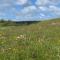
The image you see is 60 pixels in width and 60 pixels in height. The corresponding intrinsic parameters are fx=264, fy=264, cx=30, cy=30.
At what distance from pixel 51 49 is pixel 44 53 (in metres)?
1.94

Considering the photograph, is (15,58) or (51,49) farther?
(51,49)

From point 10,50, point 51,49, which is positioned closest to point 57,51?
point 51,49

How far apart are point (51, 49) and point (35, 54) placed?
2.56m

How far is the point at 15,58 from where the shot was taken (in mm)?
17641

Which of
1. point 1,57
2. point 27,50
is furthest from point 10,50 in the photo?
point 1,57

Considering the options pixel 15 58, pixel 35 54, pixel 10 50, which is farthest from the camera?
pixel 10 50

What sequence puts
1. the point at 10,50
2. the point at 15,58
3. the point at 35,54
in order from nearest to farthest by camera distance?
1. the point at 15,58
2. the point at 35,54
3. the point at 10,50

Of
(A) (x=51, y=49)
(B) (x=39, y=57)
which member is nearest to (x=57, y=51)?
(A) (x=51, y=49)

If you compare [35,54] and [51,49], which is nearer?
[35,54]

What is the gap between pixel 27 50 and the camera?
20.1 m

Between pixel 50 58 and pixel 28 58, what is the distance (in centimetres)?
151

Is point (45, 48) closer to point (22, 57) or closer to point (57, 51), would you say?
point (57, 51)

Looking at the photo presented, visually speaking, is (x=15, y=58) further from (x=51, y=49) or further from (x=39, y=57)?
(x=51, y=49)

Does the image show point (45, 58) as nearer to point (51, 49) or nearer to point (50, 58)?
point (50, 58)
